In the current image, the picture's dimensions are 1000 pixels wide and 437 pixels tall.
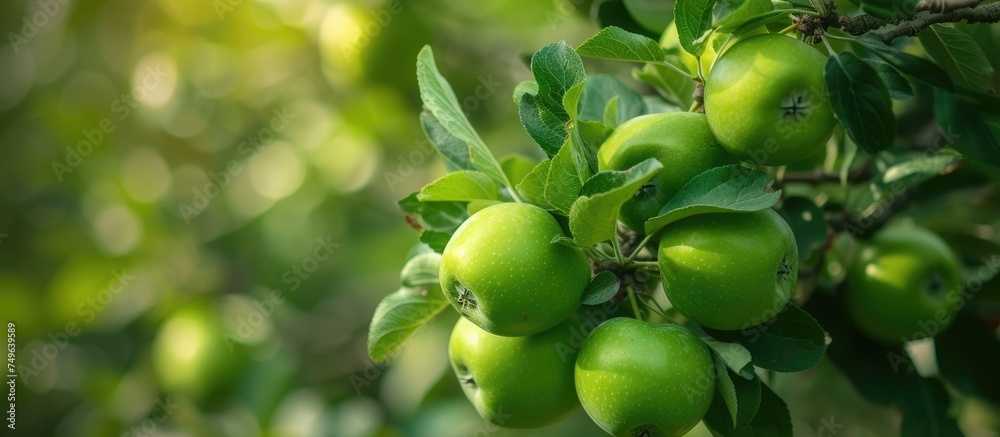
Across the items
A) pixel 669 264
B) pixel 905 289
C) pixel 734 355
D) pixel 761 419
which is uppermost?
pixel 669 264

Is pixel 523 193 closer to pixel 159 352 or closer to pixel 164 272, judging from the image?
pixel 159 352

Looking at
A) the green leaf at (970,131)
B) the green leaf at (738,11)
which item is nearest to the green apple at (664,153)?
the green leaf at (738,11)

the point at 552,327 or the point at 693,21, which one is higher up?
the point at 693,21

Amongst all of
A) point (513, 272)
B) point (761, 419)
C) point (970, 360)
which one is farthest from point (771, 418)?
point (970, 360)

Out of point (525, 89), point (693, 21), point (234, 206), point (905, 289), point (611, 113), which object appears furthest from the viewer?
point (234, 206)

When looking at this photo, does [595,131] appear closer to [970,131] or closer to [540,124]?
[540,124]
